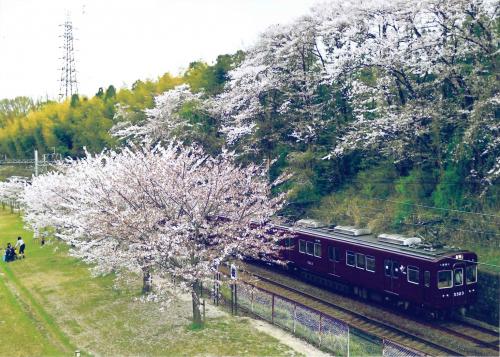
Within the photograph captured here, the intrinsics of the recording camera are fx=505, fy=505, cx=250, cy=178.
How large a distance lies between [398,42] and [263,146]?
1136 centimetres

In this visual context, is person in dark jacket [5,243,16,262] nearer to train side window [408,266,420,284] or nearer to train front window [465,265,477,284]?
train side window [408,266,420,284]

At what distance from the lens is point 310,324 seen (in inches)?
629

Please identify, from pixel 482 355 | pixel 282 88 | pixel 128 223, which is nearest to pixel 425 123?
pixel 282 88

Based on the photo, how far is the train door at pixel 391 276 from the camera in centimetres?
1797

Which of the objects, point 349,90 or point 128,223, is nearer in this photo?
point 128,223

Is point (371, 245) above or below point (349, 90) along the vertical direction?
below

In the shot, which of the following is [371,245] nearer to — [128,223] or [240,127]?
[128,223]

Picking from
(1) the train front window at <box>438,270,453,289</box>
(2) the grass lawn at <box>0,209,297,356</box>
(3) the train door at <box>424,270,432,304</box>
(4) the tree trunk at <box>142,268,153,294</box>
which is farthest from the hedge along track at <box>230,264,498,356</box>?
(4) the tree trunk at <box>142,268,153,294</box>

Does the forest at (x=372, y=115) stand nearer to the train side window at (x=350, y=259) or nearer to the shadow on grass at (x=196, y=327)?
the train side window at (x=350, y=259)

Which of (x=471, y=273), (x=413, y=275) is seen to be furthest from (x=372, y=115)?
(x=413, y=275)

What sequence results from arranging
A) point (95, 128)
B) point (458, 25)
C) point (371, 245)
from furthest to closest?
1. point (95, 128)
2. point (458, 25)
3. point (371, 245)

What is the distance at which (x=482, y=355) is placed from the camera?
14422 millimetres

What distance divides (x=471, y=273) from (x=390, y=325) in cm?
349

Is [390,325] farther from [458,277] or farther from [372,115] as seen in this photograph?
[372,115]
